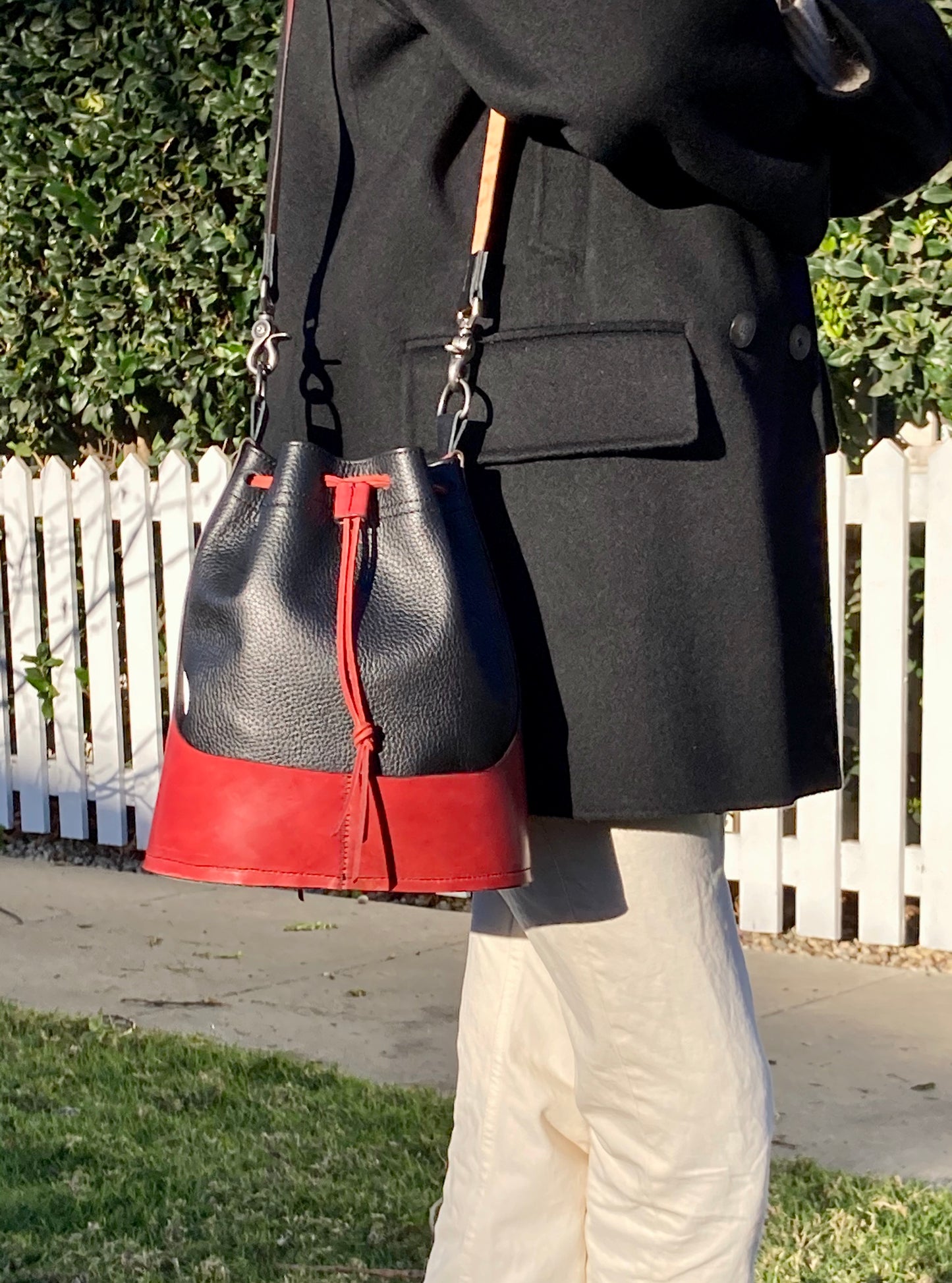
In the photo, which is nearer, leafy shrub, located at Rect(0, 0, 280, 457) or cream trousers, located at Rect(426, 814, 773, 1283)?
cream trousers, located at Rect(426, 814, 773, 1283)

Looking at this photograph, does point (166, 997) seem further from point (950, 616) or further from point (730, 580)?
point (730, 580)

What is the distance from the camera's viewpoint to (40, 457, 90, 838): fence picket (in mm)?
5680

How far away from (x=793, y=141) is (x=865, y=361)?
288 centimetres

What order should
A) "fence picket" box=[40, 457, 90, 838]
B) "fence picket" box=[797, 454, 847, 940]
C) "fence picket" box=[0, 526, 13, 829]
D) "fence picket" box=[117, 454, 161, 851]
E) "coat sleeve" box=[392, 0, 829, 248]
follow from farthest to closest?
"fence picket" box=[0, 526, 13, 829]
"fence picket" box=[40, 457, 90, 838]
"fence picket" box=[117, 454, 161, 851]
"fence picket" box=[797, 454, 847, 940]
"coat sleeve" box=[392, 0, 829, 248]

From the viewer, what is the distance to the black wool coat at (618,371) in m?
1.58

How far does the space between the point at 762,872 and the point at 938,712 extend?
0.63 metres

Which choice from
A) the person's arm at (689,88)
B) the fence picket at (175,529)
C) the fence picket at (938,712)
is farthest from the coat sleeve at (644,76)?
the fence picket at (175,529)

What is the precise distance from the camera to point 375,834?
4.94ft

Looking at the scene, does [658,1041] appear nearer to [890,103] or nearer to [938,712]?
[890,103]

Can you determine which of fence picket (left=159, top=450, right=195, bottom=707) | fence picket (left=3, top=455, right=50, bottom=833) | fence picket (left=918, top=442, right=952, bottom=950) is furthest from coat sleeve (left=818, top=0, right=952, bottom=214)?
fence picket (left=3, top=455, right=50, bottom=833)

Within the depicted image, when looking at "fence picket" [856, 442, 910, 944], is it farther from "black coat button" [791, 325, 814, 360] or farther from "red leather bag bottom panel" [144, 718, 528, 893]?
"red leather bag bottom panel" [144, 718, 528, 893]

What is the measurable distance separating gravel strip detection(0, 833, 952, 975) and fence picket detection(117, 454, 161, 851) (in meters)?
0.30

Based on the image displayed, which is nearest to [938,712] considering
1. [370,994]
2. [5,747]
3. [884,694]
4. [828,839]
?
[884,694]

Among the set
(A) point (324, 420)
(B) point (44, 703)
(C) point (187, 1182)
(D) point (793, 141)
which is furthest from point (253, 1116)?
(B) point (44, 703)
